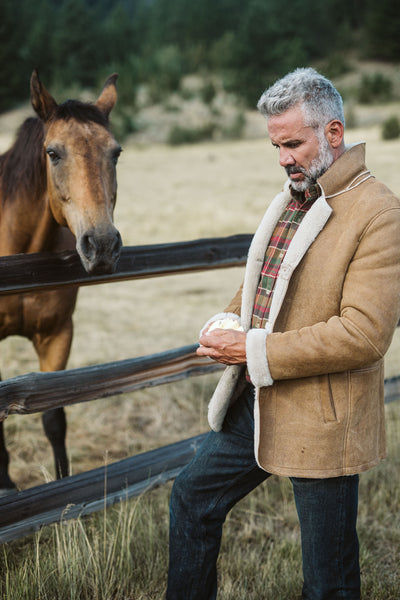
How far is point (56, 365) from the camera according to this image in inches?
135

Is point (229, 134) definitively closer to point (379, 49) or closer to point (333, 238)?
point (333, 238)

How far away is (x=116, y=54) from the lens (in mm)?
66000

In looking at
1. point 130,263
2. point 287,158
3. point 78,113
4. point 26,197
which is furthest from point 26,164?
point 287,158

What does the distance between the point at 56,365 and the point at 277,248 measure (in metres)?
1.91


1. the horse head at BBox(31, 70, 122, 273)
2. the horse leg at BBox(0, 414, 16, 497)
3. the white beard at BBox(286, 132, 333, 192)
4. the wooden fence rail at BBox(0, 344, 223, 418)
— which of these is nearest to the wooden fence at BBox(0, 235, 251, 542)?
the wooden fence rail at BBox(0, 344, 223, 418)

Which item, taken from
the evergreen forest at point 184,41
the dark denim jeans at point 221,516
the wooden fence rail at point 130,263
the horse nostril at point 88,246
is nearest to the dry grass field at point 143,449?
the dark denim jeans at point 221,516

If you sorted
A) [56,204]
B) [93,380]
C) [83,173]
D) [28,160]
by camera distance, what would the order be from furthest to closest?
[28,160], [56,204], [93,380], [83,173]

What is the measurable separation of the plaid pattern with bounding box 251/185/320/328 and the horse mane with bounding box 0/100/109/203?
1.26 meters

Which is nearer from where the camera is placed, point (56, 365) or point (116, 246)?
point (116, 246)

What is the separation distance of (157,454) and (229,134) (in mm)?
34789

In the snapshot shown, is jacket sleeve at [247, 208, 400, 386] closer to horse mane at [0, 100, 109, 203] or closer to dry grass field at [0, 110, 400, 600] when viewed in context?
dry grass field at [0, 110, 400, 600]

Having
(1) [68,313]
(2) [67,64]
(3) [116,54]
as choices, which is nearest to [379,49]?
(3) [116,54]

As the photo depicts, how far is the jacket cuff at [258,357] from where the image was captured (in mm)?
1786

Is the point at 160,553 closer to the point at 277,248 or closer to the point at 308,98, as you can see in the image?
the point at 277,248
